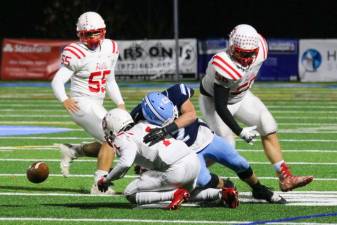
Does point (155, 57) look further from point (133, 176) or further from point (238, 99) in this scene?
point (238, 99)

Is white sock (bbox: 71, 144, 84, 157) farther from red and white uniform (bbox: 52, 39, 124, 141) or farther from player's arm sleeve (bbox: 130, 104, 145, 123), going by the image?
player's arm sleeve (bbox: 130, 104, 145, 123)

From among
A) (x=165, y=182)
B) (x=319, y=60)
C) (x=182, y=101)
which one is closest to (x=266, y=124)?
(x=182, y=101)

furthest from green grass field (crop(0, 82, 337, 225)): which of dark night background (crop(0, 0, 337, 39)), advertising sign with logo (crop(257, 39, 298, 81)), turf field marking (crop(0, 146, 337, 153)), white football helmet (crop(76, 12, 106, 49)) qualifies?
dark night background (crop(0, 0, 337, 39))

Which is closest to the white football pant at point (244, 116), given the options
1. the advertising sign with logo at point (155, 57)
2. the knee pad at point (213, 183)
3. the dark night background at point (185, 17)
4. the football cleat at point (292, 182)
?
the football cleat at point (292, 182)

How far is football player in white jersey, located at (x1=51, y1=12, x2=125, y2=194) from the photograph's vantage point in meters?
11.1

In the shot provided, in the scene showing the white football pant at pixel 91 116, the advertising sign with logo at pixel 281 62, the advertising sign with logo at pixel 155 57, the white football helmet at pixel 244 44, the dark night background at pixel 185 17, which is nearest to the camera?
the white football helmet at pixel 244 44

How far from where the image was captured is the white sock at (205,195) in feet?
30.3

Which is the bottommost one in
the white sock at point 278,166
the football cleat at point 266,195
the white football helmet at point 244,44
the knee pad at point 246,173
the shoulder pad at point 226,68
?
the football cleat at point 266,195

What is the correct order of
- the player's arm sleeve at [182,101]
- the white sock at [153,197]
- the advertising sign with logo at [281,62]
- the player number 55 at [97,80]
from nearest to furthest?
the white sock at [153,197] < the player's arm sleeve at [182,101] < the player number 55 at [97,80] < the advertising sign with logo at [281,62]

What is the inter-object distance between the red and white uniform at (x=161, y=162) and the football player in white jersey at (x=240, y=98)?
63 centimetres

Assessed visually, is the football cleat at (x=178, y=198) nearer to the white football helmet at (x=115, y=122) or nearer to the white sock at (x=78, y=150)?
the white football helmet at (x=115, y=122)

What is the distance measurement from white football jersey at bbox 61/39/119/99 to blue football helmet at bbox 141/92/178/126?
197cm

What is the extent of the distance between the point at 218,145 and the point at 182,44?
24202mm

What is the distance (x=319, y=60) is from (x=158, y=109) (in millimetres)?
22764
